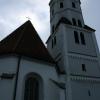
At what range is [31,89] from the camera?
11.5m

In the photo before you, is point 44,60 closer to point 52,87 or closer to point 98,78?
point 52,87

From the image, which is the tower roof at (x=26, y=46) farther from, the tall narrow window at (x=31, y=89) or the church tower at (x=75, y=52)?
the church tower at (x=75, y=52)

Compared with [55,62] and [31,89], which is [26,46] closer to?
[55,62]

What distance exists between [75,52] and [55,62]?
416cm

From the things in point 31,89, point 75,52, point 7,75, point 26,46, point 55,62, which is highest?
point 75,52

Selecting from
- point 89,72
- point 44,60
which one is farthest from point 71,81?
point 44,60

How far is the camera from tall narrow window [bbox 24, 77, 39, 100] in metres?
11.2

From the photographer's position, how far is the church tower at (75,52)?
14.9 m

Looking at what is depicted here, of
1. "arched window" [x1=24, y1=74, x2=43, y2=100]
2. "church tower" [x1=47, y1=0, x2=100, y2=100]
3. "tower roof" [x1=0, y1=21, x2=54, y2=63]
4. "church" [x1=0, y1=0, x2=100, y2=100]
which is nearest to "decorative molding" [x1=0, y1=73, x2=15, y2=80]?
"church" [x1=0, y1=0, x2=100, y2=100]

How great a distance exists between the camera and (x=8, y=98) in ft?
33.2

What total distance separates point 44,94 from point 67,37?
7924 mm

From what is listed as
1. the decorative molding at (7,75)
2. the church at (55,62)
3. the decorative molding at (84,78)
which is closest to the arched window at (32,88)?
the church at (55,62)

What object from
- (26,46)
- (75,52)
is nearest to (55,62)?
(26,46)

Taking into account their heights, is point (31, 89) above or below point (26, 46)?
below
